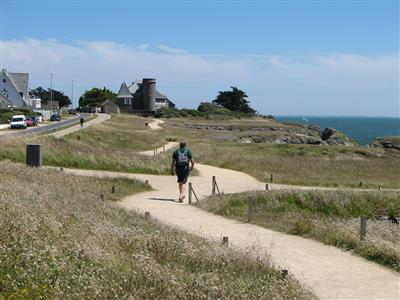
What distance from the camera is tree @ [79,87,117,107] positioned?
156 metres

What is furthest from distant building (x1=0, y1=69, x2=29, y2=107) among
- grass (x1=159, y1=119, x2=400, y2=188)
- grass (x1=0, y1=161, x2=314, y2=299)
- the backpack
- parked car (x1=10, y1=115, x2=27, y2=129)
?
grass (x1=0, y1=161, x2=314, y2=299)

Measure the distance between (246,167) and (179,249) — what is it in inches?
1247

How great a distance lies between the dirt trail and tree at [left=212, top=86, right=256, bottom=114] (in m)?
133

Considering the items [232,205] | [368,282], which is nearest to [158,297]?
[368,282]

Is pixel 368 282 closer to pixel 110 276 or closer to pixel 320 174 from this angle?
pixel 110 276

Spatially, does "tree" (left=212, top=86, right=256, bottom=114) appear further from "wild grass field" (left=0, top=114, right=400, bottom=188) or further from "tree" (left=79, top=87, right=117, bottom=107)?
"wild grass field" (left=0, top=114, right=400, bottom=188)

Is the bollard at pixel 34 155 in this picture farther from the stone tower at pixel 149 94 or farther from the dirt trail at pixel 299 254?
the stone tower at pixel 149 94

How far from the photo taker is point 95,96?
160 m

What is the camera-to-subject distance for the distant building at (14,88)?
128 m

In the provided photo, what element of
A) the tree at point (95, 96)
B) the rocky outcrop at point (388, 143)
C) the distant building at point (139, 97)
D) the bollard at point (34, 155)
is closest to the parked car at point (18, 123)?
the bollard at point (34, 155)

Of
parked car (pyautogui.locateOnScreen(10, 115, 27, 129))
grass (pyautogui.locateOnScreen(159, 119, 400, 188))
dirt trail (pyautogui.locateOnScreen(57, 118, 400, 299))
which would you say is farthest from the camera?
parked car (pyautogui.locateOnScreen(10, 115, 27, 129))

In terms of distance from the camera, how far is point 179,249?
9.38 meters

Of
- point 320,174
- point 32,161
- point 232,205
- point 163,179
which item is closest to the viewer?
point 232,205

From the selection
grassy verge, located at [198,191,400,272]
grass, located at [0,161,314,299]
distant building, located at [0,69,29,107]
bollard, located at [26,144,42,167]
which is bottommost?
grassy verge, located at [198,191,400,272]
